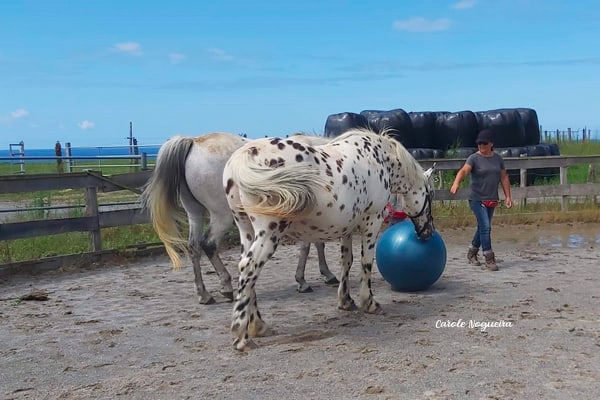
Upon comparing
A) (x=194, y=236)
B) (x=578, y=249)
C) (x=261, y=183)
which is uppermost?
(x=261, y=183)

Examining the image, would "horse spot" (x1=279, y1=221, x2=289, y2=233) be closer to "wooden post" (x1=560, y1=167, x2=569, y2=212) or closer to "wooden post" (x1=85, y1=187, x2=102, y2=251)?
"wooden post" (x1=85, y1=187, x2=102, y2=251)

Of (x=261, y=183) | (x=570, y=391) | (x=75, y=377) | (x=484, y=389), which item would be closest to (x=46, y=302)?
(x=75, y=377)

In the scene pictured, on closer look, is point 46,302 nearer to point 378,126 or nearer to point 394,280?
point 394,280

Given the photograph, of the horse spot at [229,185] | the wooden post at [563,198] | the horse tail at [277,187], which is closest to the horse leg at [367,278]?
the horse tail at [277,187]

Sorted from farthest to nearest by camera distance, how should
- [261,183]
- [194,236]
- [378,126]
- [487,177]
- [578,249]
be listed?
[378,126] → [578,249] → [487,177] → [194,236] → [261,183]

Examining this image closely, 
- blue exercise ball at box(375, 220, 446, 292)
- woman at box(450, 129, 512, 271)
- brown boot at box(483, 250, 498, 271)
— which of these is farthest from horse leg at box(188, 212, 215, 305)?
brown boot at box(483, 250, 498, 271)

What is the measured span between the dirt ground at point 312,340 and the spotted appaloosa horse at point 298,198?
470 millimetres

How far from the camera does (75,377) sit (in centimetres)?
429

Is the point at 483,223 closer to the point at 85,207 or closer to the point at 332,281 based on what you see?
the point at 332,281

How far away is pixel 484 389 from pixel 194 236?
3.64 meters

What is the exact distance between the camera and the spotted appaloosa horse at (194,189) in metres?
6.30

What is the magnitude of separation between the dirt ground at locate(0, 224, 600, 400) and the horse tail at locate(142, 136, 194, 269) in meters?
0.75

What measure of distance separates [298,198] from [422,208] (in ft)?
6.92

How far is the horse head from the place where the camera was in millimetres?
6301
